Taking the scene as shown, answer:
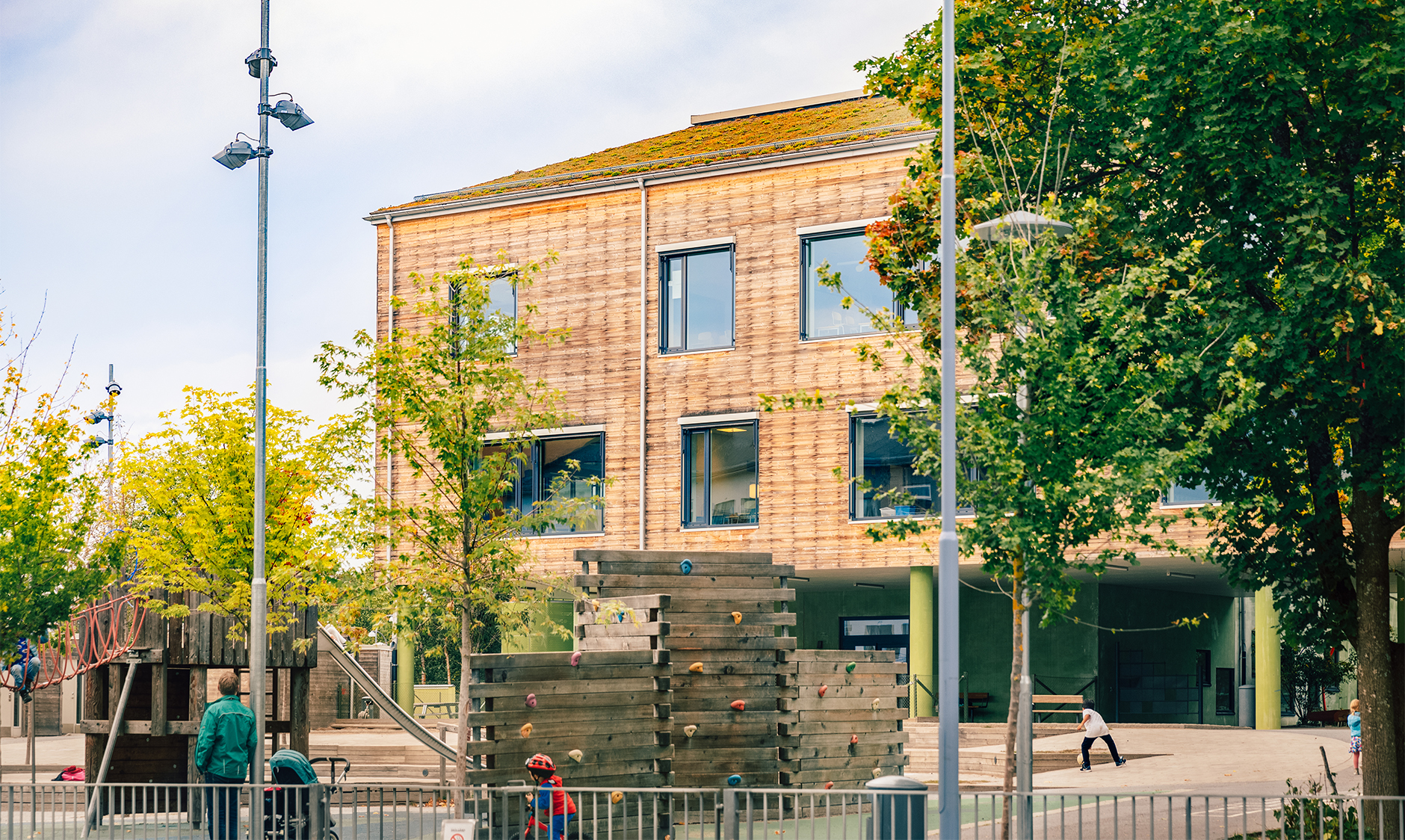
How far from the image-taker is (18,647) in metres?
22.9

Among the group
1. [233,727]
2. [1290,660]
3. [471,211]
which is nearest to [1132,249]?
[233,727]

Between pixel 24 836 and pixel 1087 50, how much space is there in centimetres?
1338

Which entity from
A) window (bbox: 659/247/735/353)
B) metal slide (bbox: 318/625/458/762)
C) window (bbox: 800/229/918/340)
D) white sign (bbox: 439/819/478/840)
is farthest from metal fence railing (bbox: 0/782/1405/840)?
window (bbox: 659/247/735/353)

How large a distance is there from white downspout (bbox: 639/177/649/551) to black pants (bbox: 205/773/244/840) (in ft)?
61.3

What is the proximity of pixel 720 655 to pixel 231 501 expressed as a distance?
357 inches

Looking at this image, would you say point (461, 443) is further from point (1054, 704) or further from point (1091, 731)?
point (1054, 704)

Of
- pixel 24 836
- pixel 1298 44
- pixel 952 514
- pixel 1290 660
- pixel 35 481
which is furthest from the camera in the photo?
pixel 1290 660

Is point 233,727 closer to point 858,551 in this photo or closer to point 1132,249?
point 1132,249

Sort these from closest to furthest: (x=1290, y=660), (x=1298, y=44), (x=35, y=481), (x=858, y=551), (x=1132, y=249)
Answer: (x=1298, y=44) → (x=1132, y=249) → (x=35, y=481) → (x=858, y=551) → (x=1290, y=660)

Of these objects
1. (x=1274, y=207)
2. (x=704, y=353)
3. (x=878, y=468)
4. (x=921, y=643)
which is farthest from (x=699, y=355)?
(x=1274, y=207)

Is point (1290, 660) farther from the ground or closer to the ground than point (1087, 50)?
closer to the ground

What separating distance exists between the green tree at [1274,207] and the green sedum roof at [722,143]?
13218 mm

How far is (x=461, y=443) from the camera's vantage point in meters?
19.9

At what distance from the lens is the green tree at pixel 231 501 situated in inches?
875
